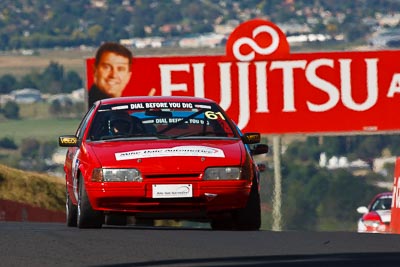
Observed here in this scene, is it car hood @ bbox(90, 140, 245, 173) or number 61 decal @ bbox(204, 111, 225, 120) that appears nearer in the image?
car hood @ bbox(90, 140, 245, 173)

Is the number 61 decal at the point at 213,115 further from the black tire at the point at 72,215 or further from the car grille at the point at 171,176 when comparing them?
the black tire at the point at 72,215

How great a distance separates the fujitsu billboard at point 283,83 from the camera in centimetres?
4197

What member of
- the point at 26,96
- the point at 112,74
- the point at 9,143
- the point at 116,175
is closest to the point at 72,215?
the point at 116,175

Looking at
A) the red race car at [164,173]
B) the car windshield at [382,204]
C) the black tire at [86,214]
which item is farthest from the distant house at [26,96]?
the black tire at [86,214]

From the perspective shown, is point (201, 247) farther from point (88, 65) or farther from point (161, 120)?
point (88, 65)

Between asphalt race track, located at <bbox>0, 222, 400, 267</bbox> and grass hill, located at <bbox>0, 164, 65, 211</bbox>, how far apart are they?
52.7 feet

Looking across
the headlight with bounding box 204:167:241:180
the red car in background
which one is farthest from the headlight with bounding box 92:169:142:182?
the red car in background

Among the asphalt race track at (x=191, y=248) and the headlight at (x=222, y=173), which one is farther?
the headlight at (x=222, y=173)

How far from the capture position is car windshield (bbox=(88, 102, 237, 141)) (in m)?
17.2

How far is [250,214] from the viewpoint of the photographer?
54.4 feet

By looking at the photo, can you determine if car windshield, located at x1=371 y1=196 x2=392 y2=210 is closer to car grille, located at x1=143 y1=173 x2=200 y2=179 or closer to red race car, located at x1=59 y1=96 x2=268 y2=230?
red race car, located at x1=59 y1=96 x2=268 y2=230

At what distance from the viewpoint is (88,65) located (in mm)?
42031

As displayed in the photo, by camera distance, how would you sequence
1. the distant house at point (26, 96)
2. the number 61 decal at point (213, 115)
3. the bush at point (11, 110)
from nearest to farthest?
1. the number 61 decal at point (213, 115)
2. the bush at point (11, 110)
3. the distant house at point (26, 96)

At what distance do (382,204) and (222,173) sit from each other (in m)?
14.1
